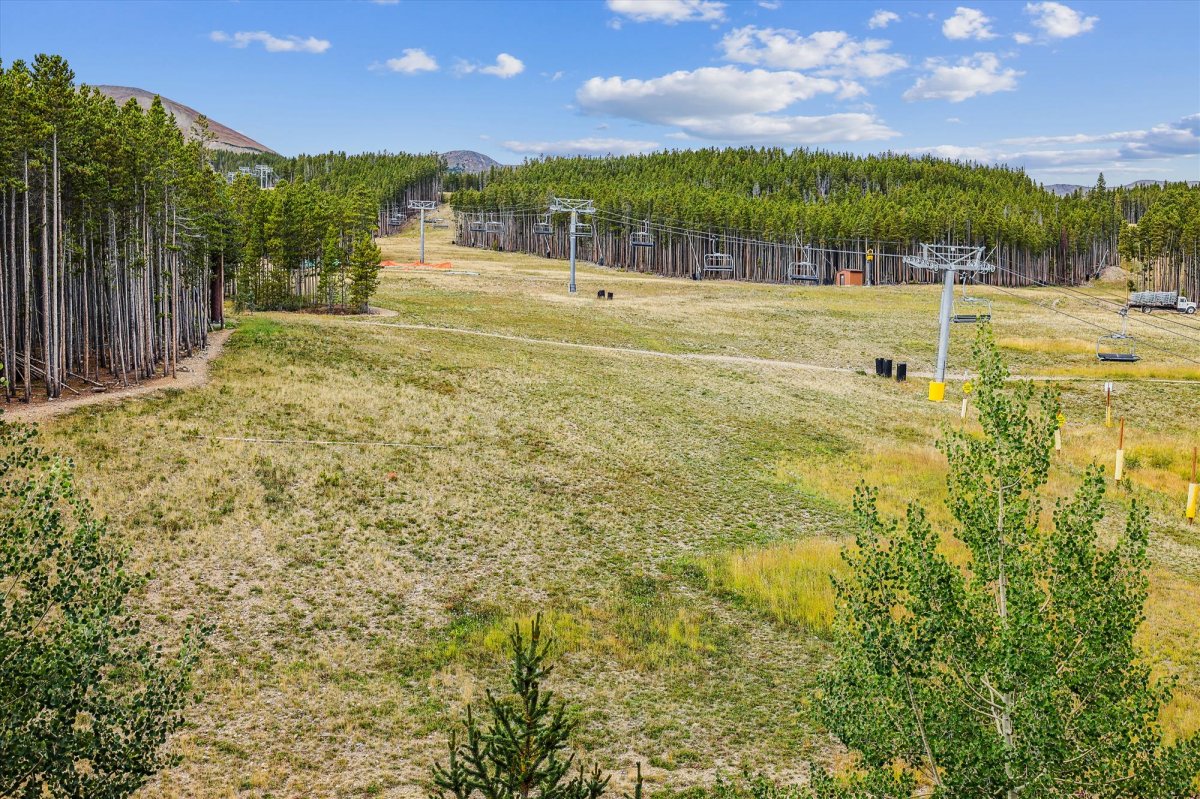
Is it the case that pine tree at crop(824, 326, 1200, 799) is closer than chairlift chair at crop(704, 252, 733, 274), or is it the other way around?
pine tree at crop(824, 326, 1200, 799)

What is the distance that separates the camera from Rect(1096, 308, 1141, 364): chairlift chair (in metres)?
61.8

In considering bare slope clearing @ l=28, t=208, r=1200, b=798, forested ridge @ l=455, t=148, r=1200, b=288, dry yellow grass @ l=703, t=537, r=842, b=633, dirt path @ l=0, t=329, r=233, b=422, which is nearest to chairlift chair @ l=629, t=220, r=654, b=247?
forested ridge @ l=455, t=148, r=1200, b=288

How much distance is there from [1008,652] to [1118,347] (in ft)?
236

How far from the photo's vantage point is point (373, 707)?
55.0 feet

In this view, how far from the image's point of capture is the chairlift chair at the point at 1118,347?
61.8 meters

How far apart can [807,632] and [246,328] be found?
42475 millimetres

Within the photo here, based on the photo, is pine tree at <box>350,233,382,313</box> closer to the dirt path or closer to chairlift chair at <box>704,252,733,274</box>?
the dirt path

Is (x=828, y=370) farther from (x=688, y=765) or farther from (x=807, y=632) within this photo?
(x=688, y=765)

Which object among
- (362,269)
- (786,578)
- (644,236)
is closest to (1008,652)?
(786,578)

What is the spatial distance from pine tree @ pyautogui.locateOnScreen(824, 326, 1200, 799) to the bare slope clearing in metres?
3.25

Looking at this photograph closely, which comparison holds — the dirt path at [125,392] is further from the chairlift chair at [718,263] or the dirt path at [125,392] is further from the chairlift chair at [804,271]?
the chairlift chair at [804,271]

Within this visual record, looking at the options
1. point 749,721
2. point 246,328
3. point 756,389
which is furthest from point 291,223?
point 749,721

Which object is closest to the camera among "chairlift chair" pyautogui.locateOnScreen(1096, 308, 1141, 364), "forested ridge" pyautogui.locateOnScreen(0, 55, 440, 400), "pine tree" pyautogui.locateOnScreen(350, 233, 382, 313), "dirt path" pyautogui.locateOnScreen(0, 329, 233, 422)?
"dirt path" pyautogui.locateOnScreen(0, 329, 233, 422)

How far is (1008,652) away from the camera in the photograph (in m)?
8.90
